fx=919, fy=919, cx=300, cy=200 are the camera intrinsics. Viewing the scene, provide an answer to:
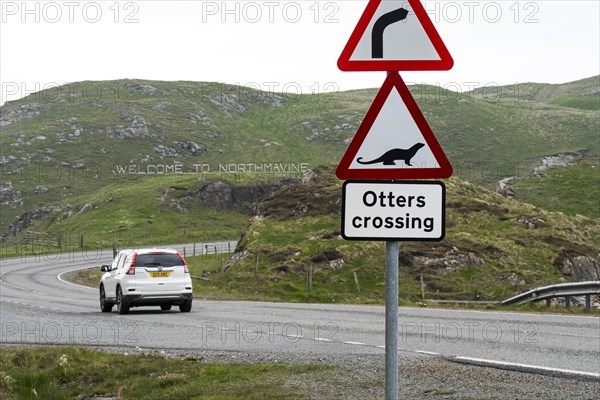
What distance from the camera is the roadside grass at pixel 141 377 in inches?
404

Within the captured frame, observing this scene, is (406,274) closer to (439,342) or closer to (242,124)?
(439,342)

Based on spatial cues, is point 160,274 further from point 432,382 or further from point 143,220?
point 143,220

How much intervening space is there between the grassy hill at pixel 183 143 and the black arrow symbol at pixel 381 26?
6975cm

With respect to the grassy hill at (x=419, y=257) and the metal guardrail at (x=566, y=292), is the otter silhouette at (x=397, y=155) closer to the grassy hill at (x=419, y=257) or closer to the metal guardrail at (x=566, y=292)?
the metal guardrail at (x=566, y=292)

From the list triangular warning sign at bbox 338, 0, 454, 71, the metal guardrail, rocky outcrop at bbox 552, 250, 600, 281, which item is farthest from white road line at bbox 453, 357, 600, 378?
rocky outcrop at bbox 552, 250, 600, 281

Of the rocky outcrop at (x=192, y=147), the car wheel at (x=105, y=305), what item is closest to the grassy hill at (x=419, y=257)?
the car wheel at (x=105, y=305)

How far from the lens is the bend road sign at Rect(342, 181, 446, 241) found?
5.38 metres

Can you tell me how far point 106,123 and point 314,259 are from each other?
357 ft

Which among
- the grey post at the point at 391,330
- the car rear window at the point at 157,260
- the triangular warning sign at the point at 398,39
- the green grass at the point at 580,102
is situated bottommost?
the car rear window at the point at 157,260

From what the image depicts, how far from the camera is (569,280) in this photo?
35875mm

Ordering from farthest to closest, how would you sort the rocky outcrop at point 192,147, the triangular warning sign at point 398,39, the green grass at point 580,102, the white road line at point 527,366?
the green grass at point 580,102
the rocky outcrop at point 192,147
the white road line at point 527,366
the triangular warning sign at point 398,39

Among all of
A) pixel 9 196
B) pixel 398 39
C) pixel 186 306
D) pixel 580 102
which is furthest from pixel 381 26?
pixel 580 102

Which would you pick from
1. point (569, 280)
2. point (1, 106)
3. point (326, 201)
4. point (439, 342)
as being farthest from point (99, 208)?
point (1, 106)

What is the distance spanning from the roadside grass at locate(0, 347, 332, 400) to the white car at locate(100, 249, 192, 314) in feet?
33.9
